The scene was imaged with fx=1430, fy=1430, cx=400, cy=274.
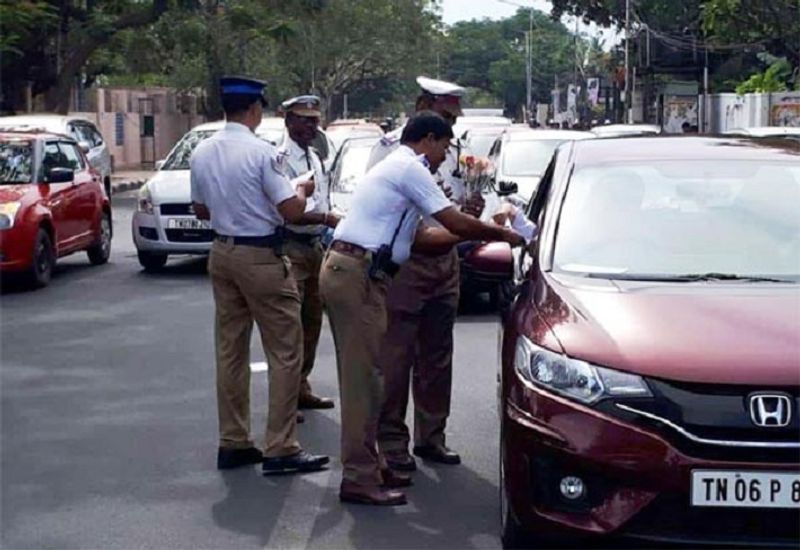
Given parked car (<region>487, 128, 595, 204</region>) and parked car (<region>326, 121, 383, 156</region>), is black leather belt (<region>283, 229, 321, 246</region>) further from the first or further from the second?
parked car (<region>487, 128, 595, 204</region>)

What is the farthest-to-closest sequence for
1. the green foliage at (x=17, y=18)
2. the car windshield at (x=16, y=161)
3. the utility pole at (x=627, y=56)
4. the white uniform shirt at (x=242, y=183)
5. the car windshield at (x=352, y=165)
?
1. the utility pole at (x=627, y=56)
2. the green foliage at (x=17, y=18)
3. the car windshield at (x=16, y=161)
4. the car windshield at (x=352, y=165)
5. the white uniform shirt at (x=242, y=183)

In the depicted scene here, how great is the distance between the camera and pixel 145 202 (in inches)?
610

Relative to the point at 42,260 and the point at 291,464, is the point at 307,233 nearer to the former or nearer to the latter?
the point at 291,464

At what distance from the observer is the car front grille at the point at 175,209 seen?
49.7 ft

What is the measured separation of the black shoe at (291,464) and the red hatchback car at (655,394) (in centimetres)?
162

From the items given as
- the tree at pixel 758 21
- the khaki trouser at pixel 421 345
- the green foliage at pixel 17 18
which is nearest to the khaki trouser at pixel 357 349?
the khaki trouser at pixel 421 345

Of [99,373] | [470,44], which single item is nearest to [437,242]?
[99,373]

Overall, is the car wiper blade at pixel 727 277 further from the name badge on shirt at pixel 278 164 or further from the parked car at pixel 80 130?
the parked car at pixel 80 130

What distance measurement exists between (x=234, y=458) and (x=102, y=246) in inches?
380

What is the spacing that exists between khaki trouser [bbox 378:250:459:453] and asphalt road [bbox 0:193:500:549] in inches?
10.9

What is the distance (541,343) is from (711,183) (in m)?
1.52

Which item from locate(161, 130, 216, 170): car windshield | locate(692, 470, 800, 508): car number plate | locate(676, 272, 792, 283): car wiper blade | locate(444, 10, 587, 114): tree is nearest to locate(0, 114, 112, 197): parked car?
locate(161, 130, 216, 170): car windshield

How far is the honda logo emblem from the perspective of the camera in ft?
15.7

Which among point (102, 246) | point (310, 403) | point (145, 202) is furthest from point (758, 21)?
point (310, 403)
